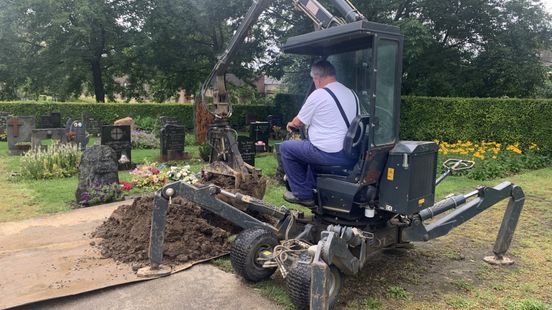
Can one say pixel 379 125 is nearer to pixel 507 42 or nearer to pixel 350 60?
pixel 350 60

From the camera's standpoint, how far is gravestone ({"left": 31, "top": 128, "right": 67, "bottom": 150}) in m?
12.9

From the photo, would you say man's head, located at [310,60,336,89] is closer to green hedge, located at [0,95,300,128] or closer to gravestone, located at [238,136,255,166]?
gravestone, located at [238,136,255,166]

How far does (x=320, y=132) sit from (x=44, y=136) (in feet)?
38.6

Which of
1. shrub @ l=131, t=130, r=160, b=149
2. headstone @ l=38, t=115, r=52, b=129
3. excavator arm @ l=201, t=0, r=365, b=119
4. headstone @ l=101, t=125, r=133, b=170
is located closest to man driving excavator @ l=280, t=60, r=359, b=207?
excavator arm @ l=201, t=0, r=365, b=119

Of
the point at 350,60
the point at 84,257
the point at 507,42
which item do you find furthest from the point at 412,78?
the point at 84,257

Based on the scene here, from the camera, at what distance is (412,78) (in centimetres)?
2003

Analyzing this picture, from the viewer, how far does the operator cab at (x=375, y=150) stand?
3834mm

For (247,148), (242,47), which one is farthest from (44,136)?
(242,47)

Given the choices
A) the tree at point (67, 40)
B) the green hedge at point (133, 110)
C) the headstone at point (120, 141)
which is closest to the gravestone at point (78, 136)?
the headstone at point (120, 141)

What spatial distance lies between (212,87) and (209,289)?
3.73 metres

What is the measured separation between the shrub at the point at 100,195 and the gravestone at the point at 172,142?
4.71m

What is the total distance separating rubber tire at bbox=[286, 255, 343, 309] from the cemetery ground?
0.25m

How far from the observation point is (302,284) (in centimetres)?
355

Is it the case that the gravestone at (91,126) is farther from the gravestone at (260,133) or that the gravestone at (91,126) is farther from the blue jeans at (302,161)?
the blue jeans at (302,161)
